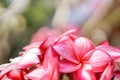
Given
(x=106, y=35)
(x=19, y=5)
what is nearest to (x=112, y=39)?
(x=106, y=35)

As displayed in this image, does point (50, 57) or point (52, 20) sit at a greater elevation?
point (50, 57)

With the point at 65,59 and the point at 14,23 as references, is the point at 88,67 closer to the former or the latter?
the point at 65,59

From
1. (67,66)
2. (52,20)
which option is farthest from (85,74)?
(52,20)

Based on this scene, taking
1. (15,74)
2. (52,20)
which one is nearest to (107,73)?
(15,74)

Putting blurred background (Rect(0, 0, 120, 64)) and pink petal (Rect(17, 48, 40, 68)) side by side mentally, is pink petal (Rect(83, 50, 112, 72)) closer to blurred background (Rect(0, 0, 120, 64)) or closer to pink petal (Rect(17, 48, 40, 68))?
pink petal (Rect(17, 48, 40, 68))

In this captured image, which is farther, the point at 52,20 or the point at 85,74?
the point at 52,20

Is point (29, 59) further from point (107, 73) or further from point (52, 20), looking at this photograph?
point (52, 20)

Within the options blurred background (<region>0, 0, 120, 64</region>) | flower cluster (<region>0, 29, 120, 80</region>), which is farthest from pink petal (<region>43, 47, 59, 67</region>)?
blurred background (<region>0, 0, 120, 64</region>)
